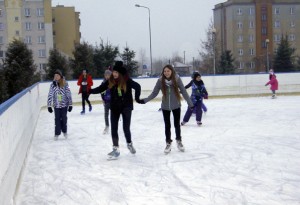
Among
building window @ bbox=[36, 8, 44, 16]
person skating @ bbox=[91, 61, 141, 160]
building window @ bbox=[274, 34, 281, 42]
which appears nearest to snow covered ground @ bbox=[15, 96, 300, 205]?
person skating @ bbox=[91, 61, 141, 160]

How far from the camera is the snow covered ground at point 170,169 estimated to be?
4.59 m

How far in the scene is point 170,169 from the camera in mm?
5871

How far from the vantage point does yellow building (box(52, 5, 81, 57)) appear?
63.2m

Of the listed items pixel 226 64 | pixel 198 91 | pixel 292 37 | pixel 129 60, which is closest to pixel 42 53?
pixel 129 60

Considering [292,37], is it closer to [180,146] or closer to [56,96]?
[56,96]

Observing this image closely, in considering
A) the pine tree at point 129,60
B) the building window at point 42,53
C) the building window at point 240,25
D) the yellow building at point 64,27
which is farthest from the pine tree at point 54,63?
the building window at point 240,25

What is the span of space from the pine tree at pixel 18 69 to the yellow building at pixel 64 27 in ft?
122

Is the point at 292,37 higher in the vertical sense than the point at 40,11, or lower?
lower

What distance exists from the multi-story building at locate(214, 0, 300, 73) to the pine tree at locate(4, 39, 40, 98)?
39850 millimetres

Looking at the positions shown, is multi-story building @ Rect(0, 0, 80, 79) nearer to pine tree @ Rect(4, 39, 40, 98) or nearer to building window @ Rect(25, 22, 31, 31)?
building window @ Rect(25, 22, 31, 31)

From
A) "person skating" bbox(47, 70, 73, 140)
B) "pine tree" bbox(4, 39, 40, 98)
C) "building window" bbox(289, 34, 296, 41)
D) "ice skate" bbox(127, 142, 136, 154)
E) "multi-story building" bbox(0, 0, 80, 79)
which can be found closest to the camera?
"ice skate" bbox(127, 142, 136, 154)

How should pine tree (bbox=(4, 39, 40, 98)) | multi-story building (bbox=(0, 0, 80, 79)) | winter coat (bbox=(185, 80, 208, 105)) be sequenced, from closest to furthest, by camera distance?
1. winter coat (bbox=(185, 80, 208, 105))
2. pine tree (bbox=(4, 39, 40, 98))
3. multi-story building (bbox=(0, 0, 80, 79))

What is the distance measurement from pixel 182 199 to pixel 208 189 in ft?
1.51

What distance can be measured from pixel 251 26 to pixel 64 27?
89.0 feet
